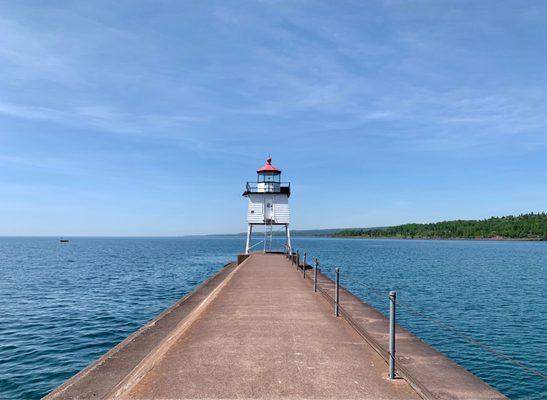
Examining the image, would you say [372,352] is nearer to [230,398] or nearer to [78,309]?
[230,398]

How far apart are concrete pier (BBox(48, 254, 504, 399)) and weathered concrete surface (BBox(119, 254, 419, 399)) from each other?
1 centimetres

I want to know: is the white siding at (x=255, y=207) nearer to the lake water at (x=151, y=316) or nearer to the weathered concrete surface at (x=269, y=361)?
the lake water at (x=151, y=316)

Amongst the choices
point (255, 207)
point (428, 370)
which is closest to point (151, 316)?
point (255, 207)

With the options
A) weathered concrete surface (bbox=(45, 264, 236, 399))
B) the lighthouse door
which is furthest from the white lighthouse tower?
weathered concrete surface (bbox=(45, 264, 236, 399))

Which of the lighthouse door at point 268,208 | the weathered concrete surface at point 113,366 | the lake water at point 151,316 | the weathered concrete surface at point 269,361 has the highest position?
the lighthouse door at point 268,208

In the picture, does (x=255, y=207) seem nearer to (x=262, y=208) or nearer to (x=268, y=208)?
(x=262, y=208)

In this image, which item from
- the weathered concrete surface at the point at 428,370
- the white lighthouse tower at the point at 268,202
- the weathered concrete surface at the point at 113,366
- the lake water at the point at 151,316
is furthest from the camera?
the white lighthouse tower at the point at 268,202

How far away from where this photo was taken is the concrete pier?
5.12 meters

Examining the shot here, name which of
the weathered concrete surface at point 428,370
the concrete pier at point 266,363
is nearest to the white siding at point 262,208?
the concrete pier at point 266,363

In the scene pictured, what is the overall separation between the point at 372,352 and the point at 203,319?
13.6 feet

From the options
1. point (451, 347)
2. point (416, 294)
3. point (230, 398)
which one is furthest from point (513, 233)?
point (230, 398)

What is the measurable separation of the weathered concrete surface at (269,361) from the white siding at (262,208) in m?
20.4

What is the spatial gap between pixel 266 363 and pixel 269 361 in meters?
0.11

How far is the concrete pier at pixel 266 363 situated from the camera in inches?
202
